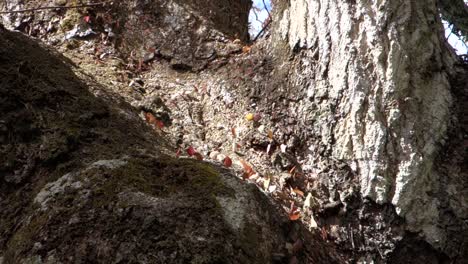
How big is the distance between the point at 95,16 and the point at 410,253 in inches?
114

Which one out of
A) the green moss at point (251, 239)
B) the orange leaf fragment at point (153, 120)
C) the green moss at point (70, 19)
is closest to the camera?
the green moss at point (251, 239)

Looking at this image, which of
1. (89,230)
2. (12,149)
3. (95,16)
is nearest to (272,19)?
(95,16)

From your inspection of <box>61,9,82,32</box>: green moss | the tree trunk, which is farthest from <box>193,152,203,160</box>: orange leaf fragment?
<box>61,9,82,32</box>: green moss

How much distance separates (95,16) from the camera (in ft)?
12.7

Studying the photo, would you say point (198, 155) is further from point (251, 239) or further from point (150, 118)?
point (251, 239)

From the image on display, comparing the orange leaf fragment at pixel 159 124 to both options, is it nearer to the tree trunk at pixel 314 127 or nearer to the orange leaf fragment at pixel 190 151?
the tree trunk at pixel 314 127

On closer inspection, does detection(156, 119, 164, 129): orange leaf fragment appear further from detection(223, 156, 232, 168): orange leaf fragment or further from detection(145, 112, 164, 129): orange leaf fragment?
detection(223, 156, 232, 168): orange leaf fragment

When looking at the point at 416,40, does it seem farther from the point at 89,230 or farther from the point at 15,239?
the point at 15,239

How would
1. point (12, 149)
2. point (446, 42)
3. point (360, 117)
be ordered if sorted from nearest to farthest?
point (12, 149), point (360, 117), point (446, 42)

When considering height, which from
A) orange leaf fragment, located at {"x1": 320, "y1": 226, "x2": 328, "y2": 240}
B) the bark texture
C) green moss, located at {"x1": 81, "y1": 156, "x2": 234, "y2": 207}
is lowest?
orange leaf fragment, located at {"x1": 320, "y1": 226, "x2": 328, "y2": 240}

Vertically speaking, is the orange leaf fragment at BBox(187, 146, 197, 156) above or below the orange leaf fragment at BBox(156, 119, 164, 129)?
below

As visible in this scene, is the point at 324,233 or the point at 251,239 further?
the point at 324,233

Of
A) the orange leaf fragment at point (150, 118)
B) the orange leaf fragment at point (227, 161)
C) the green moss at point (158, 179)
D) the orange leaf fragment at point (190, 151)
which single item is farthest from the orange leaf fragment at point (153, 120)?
the green moss at point (158, 179)

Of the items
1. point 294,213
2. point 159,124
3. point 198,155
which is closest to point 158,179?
point 198,155
